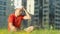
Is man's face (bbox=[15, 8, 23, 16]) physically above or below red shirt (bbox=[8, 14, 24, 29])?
above

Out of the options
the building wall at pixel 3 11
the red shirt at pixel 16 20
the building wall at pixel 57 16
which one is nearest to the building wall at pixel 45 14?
the building wall at pixel 57 16

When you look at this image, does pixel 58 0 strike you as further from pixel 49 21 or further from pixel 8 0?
pixel 8 0

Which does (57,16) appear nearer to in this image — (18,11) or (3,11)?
(18,11)

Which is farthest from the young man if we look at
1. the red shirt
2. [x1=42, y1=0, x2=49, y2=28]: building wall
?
[x1=42, y1=0, x2=49, y2=28]: building wall

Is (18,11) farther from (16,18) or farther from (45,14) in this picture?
(45,14)

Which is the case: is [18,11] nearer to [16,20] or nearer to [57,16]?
[16,20]

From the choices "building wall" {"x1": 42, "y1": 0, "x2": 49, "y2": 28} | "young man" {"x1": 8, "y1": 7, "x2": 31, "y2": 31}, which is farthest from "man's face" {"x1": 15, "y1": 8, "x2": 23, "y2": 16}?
"building wall" {"x1": 42, "y1": 0, "x2": 49, "y2": 28}

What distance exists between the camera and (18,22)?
169 cm

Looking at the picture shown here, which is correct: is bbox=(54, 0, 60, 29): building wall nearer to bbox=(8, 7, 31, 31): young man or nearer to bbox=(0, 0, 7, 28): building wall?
bbox=(8, 7, 31, 31): young man

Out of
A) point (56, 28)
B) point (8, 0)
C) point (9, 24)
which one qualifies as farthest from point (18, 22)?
point (56, 28)

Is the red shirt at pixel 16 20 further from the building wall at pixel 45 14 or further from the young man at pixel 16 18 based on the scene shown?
the building wall at pixel 45 14

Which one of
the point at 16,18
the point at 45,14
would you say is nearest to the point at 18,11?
the point at 16,18

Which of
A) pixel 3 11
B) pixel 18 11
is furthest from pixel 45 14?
pixel 3 11

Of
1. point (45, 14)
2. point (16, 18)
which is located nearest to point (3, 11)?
point (16, 18)
